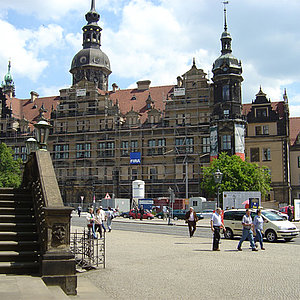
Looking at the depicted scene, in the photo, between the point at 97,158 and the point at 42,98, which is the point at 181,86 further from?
the point at 42,98

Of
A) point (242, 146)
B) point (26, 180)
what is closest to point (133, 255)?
point (26, 180)

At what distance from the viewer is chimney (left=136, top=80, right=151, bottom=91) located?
7794 cm

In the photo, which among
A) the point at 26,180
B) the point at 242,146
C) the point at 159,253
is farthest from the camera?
the point at 242,146

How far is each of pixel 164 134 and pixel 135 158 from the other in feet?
19.1

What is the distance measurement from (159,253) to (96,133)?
185ft

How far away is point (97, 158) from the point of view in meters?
70.2

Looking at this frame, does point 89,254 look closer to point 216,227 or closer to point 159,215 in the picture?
point 216,227

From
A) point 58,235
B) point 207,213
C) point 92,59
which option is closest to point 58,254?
point 58,235

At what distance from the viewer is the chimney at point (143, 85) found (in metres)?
77.9

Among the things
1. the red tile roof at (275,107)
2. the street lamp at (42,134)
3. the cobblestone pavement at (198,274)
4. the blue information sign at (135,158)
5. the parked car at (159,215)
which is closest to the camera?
the cobblestone pavement at (198,274)

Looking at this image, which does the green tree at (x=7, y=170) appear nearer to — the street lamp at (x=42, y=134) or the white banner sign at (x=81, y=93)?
the white banner sign at (x=81, y=93)

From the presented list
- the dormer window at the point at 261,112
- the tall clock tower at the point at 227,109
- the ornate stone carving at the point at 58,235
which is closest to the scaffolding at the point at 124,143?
the tall clock tower at the point at 227,109

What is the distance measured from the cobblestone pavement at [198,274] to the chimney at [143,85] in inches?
2484

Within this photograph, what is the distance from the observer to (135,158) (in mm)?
66188
